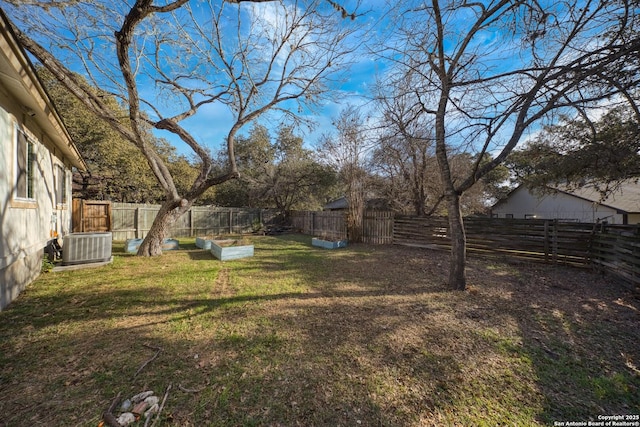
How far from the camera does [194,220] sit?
13719 mm

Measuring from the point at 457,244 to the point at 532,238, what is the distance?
4.50 meters

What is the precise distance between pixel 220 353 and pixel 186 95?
317 inches

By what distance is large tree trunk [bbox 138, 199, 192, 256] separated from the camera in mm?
7504

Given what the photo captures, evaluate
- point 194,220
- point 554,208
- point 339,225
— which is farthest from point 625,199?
point 194,220

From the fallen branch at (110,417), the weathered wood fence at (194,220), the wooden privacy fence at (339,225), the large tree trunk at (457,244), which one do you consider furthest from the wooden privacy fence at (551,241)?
the weathered wood fence at (194,220)

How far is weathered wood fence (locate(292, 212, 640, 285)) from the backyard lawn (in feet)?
3.14

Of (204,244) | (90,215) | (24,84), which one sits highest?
(24,84)

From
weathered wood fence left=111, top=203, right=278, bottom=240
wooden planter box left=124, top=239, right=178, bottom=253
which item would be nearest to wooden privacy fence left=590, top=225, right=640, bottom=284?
wooden planter box left=124, top=239, right=178, bottom=253

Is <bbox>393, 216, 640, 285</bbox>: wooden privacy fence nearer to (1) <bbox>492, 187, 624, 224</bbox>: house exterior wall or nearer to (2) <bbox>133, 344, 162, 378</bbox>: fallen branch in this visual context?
(1) <bbox>492, 187, 624, 224</bbox>: house exterior wall

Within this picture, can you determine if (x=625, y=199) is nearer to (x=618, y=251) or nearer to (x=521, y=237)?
(x=521, y=237)

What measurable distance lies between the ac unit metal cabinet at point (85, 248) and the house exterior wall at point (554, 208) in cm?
1551

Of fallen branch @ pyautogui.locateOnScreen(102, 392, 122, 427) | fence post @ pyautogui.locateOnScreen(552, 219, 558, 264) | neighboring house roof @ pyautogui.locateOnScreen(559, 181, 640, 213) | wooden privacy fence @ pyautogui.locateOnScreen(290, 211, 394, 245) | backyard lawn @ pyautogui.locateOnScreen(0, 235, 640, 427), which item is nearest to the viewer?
fallen branch @ pyautogui.locateOnScreen(102, 392, 122, 427)

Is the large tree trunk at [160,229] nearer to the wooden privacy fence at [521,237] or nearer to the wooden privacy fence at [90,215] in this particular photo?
the wooden privacy fence at [90,215]

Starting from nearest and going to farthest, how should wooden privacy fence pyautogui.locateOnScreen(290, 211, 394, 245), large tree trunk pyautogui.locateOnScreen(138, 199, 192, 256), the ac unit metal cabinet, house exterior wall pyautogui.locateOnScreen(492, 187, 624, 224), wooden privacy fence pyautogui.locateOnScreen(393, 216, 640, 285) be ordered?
wooden privacy fence pyautogui.locateOnScreen(393, 216, 640, 285) → the ac unit metal cabinet → large tree trunk pyautogui.locateOnScreen(138, 199, 192, 256) → wooden privacy fence pyautogui.locateOnScreen(290, 211, 394, 245) → house exterior wall pyautogui.locateOnScreen(492, 187, 624, 224)
